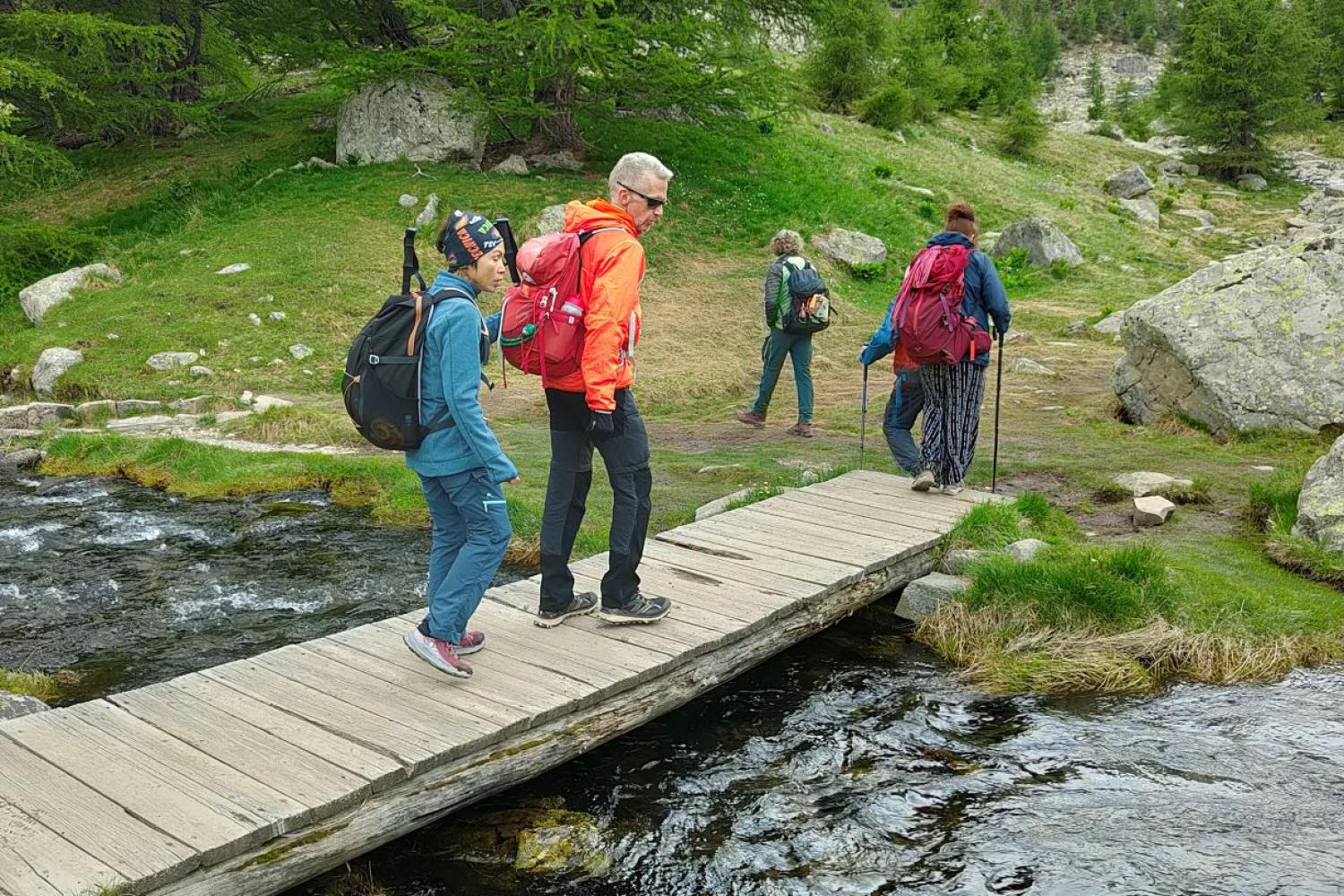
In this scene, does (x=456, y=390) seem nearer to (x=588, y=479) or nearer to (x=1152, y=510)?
(x=588, y=479)

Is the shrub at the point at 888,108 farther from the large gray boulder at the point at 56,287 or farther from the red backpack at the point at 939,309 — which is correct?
the red backpack at the point at 939,309

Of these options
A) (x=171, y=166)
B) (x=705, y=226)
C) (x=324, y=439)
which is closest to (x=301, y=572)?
(x=324, y=439)

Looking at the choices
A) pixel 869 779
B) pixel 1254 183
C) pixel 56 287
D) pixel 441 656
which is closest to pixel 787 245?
pixel 869 779

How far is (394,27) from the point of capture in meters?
24.4

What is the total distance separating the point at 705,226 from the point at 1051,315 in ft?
21.9

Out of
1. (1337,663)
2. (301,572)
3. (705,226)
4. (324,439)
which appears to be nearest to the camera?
(1337,663)

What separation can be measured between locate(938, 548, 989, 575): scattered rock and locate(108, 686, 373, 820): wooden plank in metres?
5.06

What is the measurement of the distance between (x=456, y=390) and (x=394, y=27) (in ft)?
70.0

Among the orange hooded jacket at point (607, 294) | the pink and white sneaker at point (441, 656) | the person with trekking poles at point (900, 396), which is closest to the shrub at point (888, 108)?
the person with trekking poles at point (900, 396)

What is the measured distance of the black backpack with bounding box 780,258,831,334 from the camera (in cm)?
1297

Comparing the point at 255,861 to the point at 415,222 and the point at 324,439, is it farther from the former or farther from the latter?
the point at 415,222

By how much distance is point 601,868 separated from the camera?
17.7ft

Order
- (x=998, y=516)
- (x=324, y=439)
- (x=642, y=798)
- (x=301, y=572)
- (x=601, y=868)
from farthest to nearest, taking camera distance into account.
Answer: (x=324, y=439) < (x=301, y=572) < (x=998, y=516) < (x=642, y=798) < (x=601, y=868)

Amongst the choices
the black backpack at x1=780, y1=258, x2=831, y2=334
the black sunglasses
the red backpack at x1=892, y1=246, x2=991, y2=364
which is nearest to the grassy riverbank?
the black backpack at x1=780, y1=258, x2=831, y2=334
